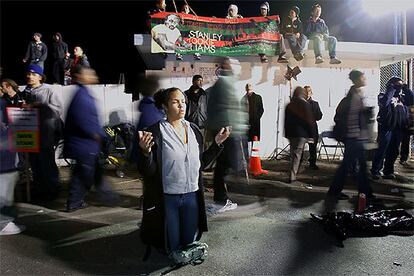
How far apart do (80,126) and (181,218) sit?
2052 millimetres

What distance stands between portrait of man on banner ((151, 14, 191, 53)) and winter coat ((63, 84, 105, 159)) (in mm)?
4475

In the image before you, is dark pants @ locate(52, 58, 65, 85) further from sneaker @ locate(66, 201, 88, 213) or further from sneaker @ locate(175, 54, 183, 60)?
sneaker @ locate(66, 201, 88, 213)

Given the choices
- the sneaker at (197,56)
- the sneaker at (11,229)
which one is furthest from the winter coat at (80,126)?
the sneaker at (197,56)

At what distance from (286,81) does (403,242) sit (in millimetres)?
6962

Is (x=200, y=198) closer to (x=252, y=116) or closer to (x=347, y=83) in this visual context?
(x=252, y=116)

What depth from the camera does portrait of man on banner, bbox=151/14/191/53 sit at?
9148mm

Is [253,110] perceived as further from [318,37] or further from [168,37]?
[318,37]

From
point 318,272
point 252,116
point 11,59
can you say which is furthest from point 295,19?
point 11,59

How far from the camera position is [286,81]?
10.8 meters

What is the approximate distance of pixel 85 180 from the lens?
5180mm

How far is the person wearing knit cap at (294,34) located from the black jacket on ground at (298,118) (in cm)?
344

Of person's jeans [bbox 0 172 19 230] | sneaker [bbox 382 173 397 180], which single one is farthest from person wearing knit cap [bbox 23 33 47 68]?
sneaker [bbox 382 173 397 180]

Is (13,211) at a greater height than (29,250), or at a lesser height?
greater

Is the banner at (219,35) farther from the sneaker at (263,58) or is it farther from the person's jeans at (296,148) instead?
the person's jeans at (296,148)
